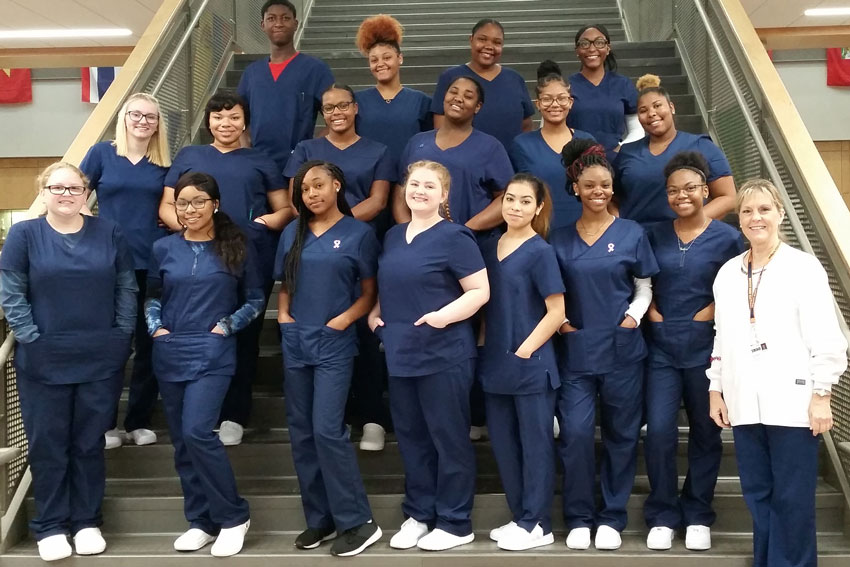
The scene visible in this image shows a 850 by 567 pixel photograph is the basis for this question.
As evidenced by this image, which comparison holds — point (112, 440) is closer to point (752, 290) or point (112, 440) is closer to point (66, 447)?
point (66, 447)

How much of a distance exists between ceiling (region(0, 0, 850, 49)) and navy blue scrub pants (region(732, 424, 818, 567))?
606 centimetres

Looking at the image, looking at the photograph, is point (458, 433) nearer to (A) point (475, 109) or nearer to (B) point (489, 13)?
(A) point (475, 109)

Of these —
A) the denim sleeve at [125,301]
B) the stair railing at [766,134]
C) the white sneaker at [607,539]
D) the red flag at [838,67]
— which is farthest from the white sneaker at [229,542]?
the red flag at [838,67]

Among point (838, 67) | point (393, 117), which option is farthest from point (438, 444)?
point (838, 67)

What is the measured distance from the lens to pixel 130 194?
355 centimetres

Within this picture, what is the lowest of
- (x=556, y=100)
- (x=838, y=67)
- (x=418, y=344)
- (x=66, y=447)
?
(x=66, y=447)

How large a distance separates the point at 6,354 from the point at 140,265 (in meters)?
0.59

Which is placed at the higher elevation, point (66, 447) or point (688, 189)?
point (688, 189)

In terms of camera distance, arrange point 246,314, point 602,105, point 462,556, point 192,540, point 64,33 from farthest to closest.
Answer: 1. point 64,33
2. point 602,105
3. point 246,314
4. point 192,540
5. point 462,556

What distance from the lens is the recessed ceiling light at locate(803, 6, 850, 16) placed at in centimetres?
820

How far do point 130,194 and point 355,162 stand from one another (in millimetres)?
906

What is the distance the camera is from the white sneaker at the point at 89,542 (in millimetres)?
3141

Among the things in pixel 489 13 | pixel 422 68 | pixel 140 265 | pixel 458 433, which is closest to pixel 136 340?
pixel 140 265

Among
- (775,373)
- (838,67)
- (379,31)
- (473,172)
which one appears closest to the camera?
(775,373)
